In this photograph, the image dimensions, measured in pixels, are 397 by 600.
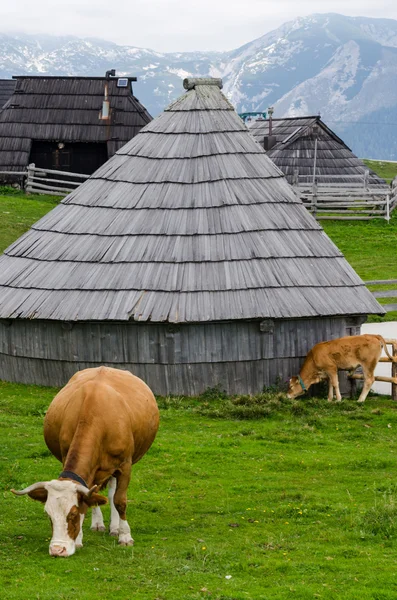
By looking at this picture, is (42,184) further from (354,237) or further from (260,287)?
(260,287)

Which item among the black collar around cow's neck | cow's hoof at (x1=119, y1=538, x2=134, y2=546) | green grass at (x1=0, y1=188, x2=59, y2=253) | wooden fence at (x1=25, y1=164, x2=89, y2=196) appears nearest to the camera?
the black collar around cow's neck

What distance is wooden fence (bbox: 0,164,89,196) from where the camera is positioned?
45.3 meters

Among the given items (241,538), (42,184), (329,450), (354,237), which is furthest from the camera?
(42,184)

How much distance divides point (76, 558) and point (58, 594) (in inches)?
41.6

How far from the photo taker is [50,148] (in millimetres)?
48344

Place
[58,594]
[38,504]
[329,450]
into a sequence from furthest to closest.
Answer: [329,450] < [38,504] < [58,594]

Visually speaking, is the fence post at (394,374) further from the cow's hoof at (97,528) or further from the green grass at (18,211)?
the green grass at (18,211)

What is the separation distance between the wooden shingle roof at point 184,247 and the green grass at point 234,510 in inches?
75.9

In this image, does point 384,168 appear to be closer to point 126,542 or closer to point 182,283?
point 182,283

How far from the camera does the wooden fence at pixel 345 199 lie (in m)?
43.2

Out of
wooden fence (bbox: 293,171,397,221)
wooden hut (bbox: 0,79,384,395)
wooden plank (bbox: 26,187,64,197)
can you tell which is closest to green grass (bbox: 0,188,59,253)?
wooden plank (bbox: 26,187,64,197)

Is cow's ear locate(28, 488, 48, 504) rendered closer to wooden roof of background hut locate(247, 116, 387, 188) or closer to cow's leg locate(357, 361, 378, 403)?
cow's leg locate(357, 361, 378, 403)

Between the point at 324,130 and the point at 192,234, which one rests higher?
the point at 324,130

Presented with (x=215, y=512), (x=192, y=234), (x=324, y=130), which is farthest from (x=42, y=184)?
(x=215, y=512)
